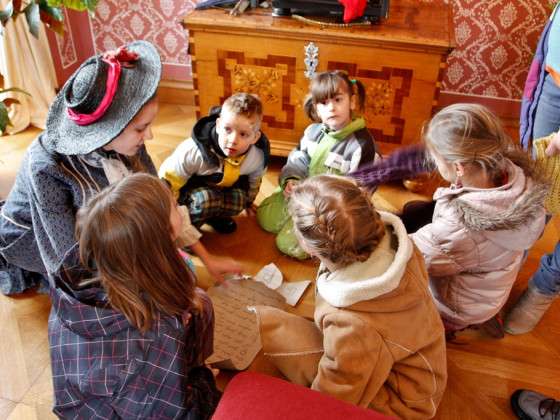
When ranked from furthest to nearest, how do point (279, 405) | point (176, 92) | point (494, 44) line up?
point (176, 92)
point (494, 44)
point (279, 405)

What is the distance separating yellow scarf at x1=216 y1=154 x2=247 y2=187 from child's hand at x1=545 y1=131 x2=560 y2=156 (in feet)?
3.40

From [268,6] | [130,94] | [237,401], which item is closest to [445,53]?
[268,6]

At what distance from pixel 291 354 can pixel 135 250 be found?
51 cm

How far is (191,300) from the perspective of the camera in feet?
3.80

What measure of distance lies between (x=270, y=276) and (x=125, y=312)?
0.86 m

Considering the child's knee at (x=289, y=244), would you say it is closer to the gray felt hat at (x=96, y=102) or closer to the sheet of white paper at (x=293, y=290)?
Answer: the sheet of white paper at (x=293, y=290)

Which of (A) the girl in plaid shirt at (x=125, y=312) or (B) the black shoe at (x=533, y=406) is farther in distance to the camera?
(B) the black shoe at (x=533, y=406)

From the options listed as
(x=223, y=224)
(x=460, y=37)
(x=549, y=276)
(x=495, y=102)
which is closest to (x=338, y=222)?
(x=549, y=276)

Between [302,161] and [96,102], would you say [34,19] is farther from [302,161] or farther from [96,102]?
[302,161]

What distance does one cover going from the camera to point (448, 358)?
1611 mm

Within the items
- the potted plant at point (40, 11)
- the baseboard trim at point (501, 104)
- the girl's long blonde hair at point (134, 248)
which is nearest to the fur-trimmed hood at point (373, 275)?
the girl's long blonde hair at point (134, 248)

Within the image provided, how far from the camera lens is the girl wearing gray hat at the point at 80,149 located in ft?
4.18

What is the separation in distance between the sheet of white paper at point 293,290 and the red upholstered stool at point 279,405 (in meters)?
0.81

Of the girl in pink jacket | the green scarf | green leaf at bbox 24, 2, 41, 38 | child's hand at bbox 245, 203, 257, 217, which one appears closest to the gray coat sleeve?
the green scarf
